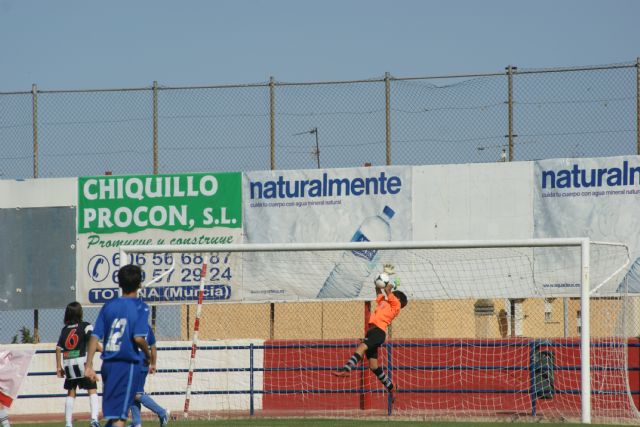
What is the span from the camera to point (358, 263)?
22203 mm

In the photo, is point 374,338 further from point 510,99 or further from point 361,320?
point 361,320

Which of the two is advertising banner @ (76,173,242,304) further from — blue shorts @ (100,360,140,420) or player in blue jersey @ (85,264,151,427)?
blue shorts @ (100,360,140,420)

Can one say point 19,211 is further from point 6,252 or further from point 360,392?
point 360,392

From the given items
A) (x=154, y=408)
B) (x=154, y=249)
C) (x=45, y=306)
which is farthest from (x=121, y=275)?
(x=45, y=306)

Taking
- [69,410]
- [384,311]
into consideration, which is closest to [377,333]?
[384,311]

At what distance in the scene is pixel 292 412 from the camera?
2061cm

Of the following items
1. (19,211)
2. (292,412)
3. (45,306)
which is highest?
A: (19,211)

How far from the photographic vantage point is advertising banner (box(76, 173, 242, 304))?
904 inches

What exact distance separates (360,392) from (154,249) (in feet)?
14.7

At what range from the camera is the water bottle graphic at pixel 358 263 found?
22.1 meters

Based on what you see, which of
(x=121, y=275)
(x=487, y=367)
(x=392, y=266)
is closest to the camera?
(x=121, y=275)

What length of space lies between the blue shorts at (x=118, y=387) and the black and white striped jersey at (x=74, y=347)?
5098 millimetres

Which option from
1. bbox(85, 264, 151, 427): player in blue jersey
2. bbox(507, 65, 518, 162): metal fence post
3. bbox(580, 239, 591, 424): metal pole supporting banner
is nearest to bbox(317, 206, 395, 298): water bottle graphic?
bbox(507, 65, 518, 162): metal fence post

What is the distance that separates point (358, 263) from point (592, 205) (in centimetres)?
451
